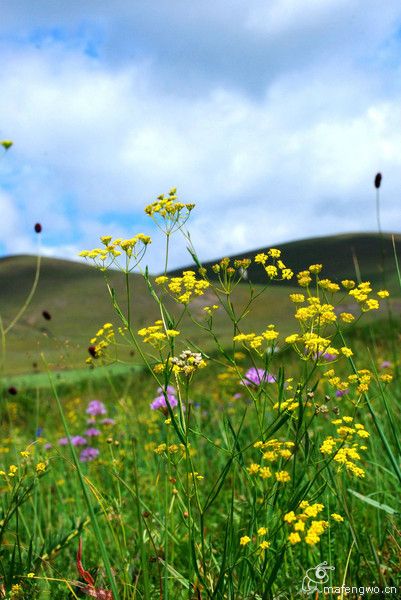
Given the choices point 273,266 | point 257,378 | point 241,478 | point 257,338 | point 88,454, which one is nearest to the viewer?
point 257,338

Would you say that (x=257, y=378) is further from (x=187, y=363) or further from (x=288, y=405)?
(x=187, y=363)

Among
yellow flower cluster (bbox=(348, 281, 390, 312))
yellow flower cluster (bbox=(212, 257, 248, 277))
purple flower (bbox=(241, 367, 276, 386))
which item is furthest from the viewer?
yellow flower cluster (bbox=(212, 257, 248, 277))

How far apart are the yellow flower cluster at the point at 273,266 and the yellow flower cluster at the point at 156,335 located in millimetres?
390

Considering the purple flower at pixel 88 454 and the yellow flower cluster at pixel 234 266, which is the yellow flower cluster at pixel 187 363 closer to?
the yellow flower cluster at pixel 234 266

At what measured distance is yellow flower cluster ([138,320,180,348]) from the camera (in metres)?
1.99

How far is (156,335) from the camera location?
6.52 feet

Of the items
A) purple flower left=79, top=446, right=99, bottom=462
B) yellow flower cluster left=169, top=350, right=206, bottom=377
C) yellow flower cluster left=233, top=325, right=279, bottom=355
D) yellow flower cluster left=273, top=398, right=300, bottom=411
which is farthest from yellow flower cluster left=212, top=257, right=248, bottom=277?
purple flower left=79, top=446, right=99, bottom=462

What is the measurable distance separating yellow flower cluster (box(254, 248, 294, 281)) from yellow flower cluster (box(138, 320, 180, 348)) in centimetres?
39

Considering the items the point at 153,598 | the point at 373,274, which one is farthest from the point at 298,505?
the point at 373,274

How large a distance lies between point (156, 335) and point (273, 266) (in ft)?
1.64

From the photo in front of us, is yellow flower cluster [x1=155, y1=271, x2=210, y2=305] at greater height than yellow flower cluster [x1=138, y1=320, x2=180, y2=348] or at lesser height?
greater

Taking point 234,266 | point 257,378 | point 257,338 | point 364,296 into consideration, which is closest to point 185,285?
point 234,266

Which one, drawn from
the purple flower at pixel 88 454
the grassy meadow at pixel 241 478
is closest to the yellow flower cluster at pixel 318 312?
the grassy meadow at pixel 241 478

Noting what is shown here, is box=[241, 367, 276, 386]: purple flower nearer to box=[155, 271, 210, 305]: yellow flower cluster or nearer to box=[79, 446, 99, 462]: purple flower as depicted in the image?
box=[155, 271, 210, 305]: yellow flower cluster
